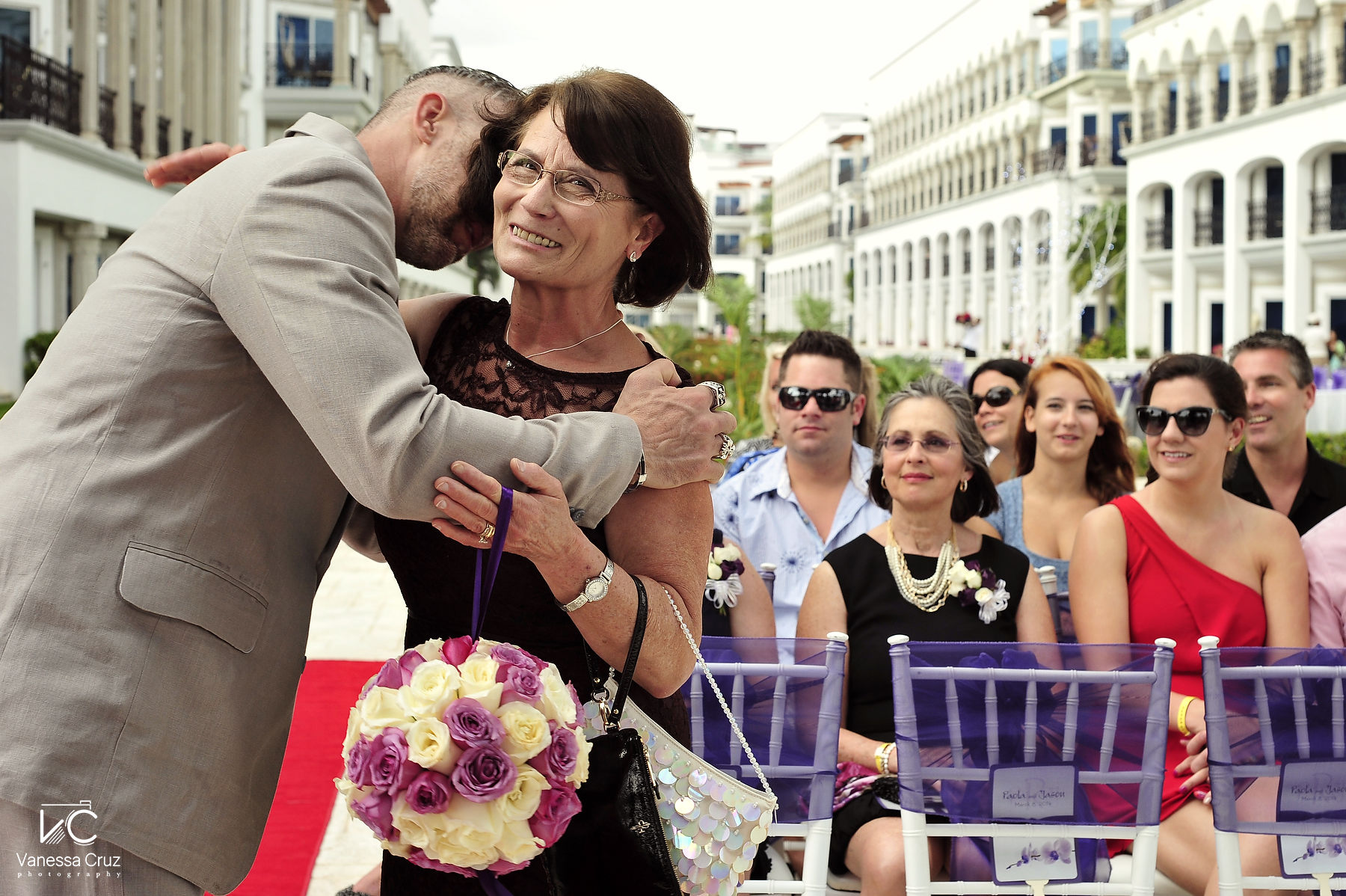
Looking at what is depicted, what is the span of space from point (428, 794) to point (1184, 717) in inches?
109

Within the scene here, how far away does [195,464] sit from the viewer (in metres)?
1.92

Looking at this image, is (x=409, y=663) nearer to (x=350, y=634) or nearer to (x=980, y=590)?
(x=980, y=590)

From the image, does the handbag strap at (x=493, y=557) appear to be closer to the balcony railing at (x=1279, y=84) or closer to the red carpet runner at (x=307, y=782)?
the red carpet runner at (x=307, y=782)

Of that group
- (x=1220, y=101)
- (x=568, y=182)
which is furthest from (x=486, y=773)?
(x=1220, y=101)

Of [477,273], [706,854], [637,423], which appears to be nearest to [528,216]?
[637,423]

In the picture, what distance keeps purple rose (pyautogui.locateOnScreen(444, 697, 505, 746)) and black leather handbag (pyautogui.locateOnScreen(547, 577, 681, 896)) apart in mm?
309

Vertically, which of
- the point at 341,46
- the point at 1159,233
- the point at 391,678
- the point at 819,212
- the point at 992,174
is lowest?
the point at 391,678

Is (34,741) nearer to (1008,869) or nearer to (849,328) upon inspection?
(1008,869)

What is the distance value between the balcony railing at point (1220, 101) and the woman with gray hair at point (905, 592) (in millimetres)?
37610

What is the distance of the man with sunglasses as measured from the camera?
4930 millimetres

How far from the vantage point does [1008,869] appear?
2.96m

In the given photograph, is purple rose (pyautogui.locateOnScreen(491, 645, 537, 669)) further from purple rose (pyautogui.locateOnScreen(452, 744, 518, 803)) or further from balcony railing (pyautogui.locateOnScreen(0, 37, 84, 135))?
balcony railing (pyautogui.locateOnScreen(0, 37, 84, 135))

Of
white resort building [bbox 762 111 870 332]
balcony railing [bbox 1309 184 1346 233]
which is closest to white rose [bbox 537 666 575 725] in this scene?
balcony railing [bbox 1309 184 1346 233]

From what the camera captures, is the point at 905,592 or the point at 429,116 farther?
the point at 905,592
